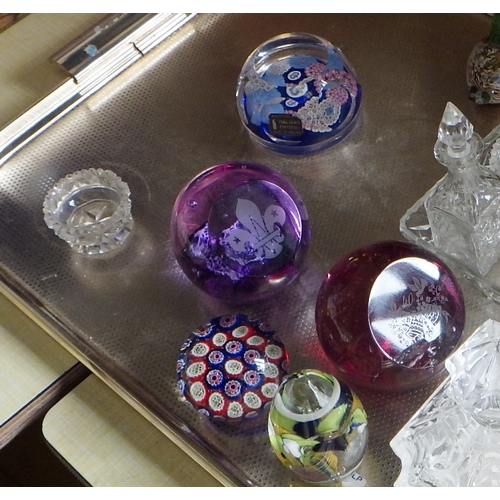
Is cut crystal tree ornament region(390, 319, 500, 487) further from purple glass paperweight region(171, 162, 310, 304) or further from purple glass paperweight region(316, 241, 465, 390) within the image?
purple glass paperweight region(171, 162, 310, 304)

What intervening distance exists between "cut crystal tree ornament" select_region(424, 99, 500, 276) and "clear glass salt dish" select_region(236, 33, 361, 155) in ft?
0.58

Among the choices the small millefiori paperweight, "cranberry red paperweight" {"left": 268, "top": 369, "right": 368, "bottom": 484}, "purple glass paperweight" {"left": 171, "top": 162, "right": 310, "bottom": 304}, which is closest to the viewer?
"cranberry red paperweight" {"left": 268, "top": 369, "right": 368, "bottom": 484}

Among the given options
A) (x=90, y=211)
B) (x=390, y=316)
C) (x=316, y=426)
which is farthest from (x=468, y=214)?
(x=90, y=211)

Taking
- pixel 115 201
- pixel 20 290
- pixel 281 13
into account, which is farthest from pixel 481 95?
pixel 20 290

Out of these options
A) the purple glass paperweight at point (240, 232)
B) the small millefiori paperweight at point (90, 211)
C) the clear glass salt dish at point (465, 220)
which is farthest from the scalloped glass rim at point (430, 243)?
the small millefiori paperweight at point (90, 211)

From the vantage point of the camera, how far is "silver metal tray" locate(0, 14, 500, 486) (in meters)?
0.81

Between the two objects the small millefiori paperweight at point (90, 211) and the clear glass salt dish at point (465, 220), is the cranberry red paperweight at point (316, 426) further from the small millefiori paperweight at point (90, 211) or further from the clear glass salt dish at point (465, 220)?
the small millefiori paperweight at point (90, 211)

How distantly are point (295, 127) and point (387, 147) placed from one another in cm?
11

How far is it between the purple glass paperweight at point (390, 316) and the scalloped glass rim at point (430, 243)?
3 cm

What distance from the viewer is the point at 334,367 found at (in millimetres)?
796

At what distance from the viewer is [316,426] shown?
0.68 meters

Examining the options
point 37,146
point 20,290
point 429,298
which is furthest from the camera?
point 37,146

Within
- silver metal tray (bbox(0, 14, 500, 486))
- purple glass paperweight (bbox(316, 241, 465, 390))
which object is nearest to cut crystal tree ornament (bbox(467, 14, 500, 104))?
silver metal tray (bbox(0, 14, 500, 486))
